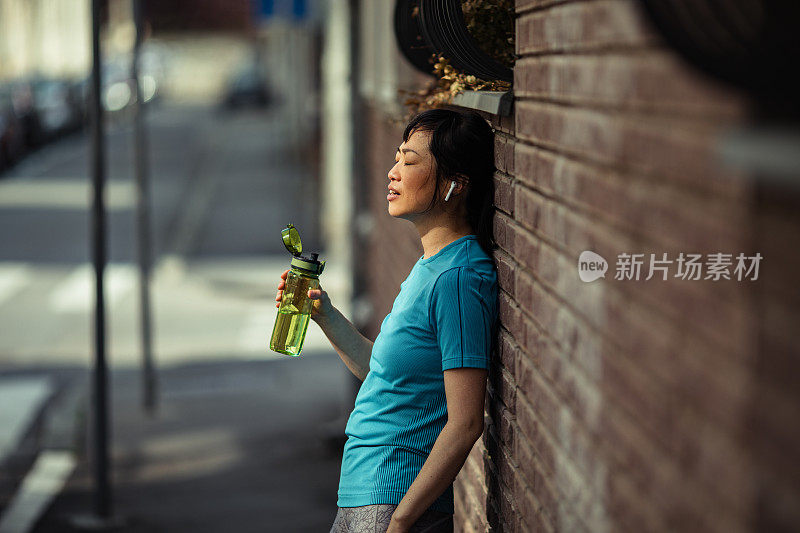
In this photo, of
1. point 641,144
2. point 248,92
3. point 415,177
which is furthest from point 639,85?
point 248,92

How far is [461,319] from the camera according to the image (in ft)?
9.09

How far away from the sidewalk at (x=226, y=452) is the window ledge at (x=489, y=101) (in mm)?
3540

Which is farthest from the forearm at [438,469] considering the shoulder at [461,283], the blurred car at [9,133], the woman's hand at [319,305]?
the blurred car at [9,133]

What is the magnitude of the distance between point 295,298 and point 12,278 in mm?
12477

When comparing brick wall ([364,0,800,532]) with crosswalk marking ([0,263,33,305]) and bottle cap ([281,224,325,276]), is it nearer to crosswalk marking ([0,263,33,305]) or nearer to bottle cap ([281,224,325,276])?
bottle cap ([281,224,325,276])

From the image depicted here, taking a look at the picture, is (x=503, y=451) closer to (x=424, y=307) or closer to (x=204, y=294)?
(x=424, y=307)

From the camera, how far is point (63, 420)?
352 inches

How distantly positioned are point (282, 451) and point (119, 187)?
61.0 feet

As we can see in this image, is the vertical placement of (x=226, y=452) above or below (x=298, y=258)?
below

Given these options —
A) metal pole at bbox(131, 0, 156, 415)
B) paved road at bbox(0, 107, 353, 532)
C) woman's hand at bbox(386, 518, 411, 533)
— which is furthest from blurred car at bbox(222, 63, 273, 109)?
woman's hand at bbox(386, 518, 411, 533)

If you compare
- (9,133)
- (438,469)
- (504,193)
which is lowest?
(9,133)

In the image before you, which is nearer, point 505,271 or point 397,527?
point 397,527

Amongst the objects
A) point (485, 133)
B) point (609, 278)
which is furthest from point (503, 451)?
point (609, 278)

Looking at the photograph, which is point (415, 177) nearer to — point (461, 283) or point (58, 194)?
point (461, 283)
